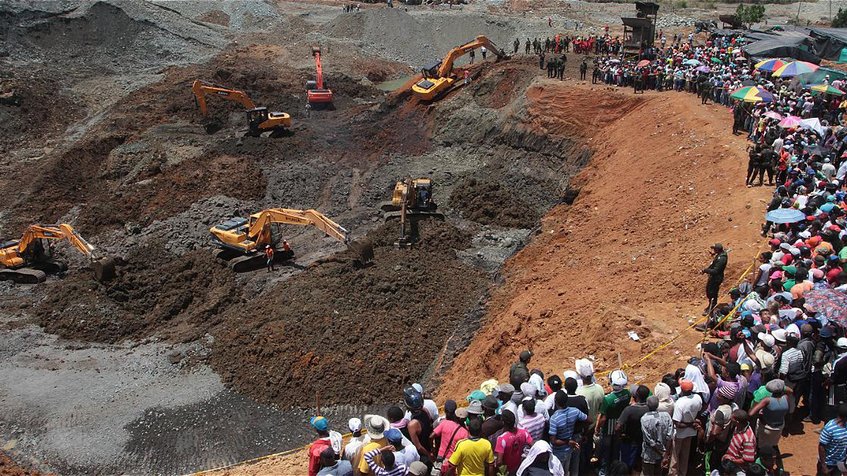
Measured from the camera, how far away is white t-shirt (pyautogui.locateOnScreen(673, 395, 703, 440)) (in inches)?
348

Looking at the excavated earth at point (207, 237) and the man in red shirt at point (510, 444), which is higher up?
the man in red shirt at point (510, 444)

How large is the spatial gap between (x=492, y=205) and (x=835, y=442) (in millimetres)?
20885

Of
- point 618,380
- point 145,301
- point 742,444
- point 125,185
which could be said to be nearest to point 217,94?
point 125,185

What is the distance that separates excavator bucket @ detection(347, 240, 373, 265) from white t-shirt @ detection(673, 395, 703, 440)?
15028mm

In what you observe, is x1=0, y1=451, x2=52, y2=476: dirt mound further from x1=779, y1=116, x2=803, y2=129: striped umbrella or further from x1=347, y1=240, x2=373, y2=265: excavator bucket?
x1=779, y1=116, x2=803, y2=129: striped umbrella

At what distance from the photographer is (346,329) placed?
19125mm

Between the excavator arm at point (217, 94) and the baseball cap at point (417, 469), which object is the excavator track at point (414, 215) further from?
the baseball cap at point (417, 469)

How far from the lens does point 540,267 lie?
21.4m

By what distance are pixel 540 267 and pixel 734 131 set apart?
903cm

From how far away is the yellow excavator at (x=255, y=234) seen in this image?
79.3 feet

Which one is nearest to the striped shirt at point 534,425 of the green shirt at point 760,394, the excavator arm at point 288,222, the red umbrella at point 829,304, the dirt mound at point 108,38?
the green shirt at point 760,394

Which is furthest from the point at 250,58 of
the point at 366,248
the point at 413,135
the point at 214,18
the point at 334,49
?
the point at 366,248

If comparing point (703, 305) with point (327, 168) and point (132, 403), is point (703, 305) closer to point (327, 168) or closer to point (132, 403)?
point (132, 403)

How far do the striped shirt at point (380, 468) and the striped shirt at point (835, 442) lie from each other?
16.7 ft
